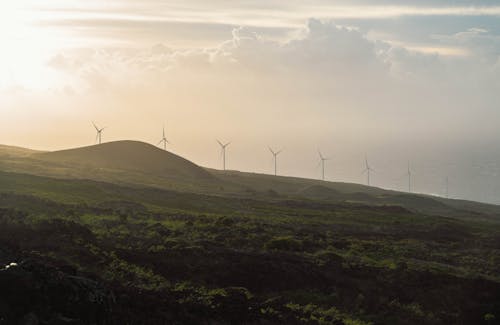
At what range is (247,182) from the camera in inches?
7451

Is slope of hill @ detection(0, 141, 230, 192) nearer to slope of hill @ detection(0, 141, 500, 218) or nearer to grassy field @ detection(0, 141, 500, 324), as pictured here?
slope of hill @ detection(0, 141, 500, 218)

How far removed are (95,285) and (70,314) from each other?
2.47 meters

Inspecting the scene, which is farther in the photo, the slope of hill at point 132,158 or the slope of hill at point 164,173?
the slope of hill at point 132,158

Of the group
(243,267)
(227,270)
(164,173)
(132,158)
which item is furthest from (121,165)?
(227,270)

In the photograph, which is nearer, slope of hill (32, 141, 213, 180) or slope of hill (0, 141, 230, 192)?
slope of hill (0, 141, 230, 192)

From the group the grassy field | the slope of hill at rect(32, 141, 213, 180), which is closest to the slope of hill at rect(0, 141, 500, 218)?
the slope of hill at rect(32, 141, 213, 180)

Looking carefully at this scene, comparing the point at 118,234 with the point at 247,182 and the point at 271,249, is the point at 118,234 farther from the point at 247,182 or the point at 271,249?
the point at 247,182

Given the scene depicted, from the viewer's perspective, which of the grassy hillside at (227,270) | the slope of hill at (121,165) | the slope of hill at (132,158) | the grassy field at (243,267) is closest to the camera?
the grassy hillside at (227,270)

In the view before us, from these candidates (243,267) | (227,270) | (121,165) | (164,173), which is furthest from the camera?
(121,165)

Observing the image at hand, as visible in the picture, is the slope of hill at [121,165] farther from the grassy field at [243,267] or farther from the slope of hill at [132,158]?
the grassy field at [243,267]

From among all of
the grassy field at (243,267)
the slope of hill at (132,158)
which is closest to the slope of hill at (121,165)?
the slope of hill at (132,158)

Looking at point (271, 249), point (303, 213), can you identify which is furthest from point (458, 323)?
point (303, 213)

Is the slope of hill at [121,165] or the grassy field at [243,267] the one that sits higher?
the slope of hill at [121,165]

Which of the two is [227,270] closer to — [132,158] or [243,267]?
[243,267]
